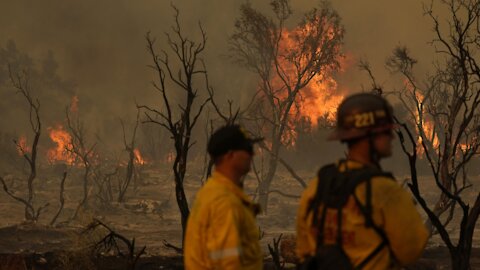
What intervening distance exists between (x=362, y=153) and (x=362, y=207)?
0.27m

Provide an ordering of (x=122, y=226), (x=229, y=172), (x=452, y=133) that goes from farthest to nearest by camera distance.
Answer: (x=122, y=226)
(x=452, y=133)
(x=229, y=172)

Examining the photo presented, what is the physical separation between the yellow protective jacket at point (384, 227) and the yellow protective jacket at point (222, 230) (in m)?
0.47

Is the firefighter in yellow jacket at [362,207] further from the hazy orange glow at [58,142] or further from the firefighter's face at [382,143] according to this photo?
the hazy orange glow at [58,142]

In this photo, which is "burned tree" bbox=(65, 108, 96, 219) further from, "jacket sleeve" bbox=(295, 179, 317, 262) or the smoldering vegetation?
"jacket sleeve" bbox=(295, 179, 317, 262)

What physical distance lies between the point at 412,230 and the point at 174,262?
25.9 feet

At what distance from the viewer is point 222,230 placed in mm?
2691

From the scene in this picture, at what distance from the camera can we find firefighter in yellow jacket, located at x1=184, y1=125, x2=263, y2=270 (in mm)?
2693

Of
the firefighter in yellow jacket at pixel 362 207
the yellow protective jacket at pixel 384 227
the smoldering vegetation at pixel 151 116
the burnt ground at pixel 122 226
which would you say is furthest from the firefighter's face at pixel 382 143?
the smoldering vegetation at pixel 151 116

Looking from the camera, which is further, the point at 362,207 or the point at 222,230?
the point at 222,230

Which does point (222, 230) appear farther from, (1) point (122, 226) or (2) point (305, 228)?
(1) point (122, 226)

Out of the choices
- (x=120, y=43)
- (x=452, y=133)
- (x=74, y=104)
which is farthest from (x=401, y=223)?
(x=120, y=43)

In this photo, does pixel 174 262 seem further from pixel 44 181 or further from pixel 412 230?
pixel 44 181

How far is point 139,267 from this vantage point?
9461 millimetres

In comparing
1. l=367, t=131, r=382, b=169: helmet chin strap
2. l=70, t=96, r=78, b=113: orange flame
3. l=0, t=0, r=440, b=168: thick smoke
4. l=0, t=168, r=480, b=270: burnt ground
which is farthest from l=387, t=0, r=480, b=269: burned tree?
l=70, t=96, r=78, b=113: orange flame
